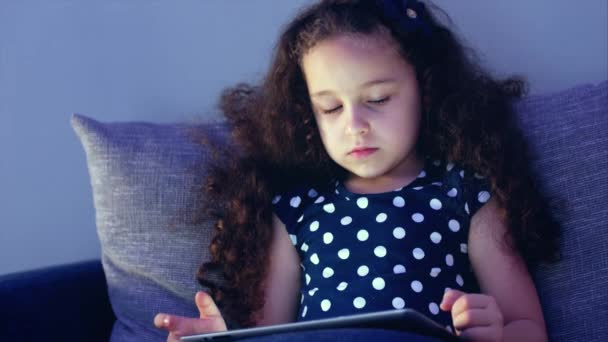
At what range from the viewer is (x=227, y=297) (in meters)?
1.30

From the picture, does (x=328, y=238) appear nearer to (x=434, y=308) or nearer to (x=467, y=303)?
(x=434, y=308)

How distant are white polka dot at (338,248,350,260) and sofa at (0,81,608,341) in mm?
218

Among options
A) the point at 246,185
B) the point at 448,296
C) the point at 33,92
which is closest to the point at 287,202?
the point at 246,185

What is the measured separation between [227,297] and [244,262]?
0.21 feet

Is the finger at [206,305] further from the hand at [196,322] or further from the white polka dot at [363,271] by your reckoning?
the white polka dot at [363,271]

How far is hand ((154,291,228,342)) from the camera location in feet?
3.42

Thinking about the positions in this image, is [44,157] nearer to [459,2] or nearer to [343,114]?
[343,114]

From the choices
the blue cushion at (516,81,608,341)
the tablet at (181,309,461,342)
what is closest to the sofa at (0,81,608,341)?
the blue cushion at (516,81,608,341)

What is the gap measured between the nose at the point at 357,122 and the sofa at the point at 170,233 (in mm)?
269

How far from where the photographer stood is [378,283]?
1.17 m

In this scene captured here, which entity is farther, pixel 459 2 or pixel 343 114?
pixel 459 2

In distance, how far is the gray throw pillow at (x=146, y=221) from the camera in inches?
51.6

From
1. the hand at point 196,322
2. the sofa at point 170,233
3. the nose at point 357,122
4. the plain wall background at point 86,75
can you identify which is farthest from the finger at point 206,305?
the plain wall background at point 86,75

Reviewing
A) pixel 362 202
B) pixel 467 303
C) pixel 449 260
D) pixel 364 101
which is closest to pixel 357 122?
pixel 364 101
